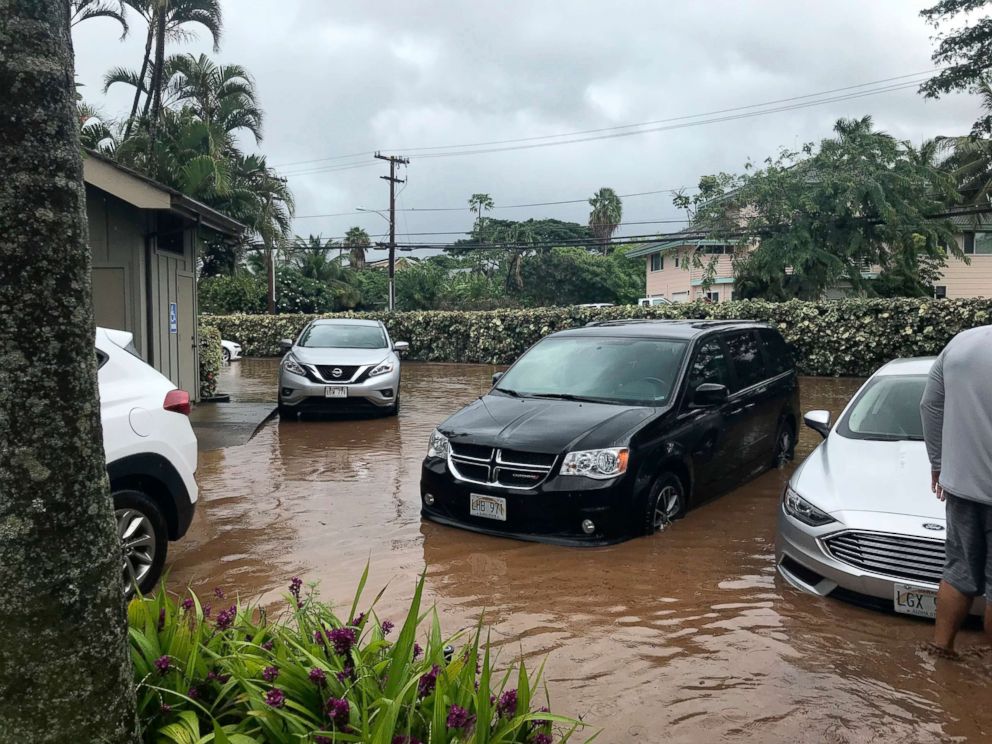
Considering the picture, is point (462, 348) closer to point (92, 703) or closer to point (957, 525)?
point (957, 525)

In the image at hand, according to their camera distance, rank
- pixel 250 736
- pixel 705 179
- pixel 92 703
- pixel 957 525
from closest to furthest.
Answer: pixel 92 703
pixel 250 736
pixel 957 525
pixel 705 179

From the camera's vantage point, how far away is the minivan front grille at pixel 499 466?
5.88 metres

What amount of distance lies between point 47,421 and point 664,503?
4.91 metres

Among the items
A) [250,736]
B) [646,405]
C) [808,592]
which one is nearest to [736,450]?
[646,405]

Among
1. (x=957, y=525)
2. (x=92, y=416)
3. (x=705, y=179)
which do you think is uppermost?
(x=705, y=179)

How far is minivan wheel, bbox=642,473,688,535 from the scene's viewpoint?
19.7 ft

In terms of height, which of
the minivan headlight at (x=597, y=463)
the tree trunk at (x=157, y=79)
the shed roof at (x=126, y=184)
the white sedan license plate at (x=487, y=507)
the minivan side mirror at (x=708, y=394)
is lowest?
the white sedan license plate at (x=487, y=507)

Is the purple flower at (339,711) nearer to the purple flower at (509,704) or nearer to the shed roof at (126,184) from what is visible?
the purple flower at (509,704)

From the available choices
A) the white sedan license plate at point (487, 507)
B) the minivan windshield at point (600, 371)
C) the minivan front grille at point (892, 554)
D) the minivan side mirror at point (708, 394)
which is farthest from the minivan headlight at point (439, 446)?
the minivan front grille at point (892, 554)

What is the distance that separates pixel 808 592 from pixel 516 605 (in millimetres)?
1661

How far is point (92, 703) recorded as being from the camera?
2.12 meters

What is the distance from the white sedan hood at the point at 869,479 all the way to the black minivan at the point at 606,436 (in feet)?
3.53

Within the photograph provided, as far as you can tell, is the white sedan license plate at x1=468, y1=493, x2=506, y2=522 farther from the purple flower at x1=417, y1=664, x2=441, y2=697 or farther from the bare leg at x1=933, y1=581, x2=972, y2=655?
the purple flower at x1=417, y1=664, x2=441, y2=697

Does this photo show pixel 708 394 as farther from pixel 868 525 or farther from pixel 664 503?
pixel 868 525
